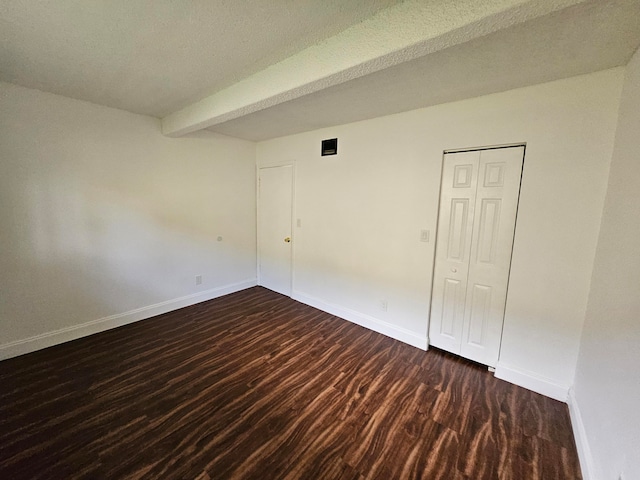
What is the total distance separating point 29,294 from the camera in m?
2.43

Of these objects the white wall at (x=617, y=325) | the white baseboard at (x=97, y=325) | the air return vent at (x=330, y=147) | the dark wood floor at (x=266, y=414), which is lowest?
the dark wood floor at (x=266, y=414)

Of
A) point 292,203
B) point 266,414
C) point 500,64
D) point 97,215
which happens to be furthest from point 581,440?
point 97,215

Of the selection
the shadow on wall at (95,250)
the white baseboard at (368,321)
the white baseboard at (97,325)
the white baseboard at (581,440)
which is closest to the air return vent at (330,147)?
the shadow on wall at (95,250)

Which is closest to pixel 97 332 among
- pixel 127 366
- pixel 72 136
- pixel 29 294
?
pixel 29 294

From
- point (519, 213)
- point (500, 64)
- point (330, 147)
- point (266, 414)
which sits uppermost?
point (500, 64)

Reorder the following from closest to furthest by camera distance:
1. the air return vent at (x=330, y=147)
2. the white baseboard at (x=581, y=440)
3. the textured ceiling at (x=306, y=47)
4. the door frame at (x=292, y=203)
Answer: the textured ceiling at (x=306, y=47) → the white baseboard at (x=581, y=440) → the air return vent at (x=330, y=147) → the door frame at (x=292, y=203)

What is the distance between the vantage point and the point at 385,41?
51.0 inches

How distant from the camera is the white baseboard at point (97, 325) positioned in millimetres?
2395

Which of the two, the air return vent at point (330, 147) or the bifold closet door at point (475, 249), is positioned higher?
the air return vent at point (330, 147)

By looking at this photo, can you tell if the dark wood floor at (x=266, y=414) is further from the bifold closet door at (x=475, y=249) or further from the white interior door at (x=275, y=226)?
the white interior door at (x=275, y=226)

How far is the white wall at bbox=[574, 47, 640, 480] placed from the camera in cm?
114

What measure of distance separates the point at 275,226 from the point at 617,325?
12.1 feet

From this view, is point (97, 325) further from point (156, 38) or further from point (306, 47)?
point (306, 47)

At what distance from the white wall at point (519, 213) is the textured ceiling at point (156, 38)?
1.44 meters
